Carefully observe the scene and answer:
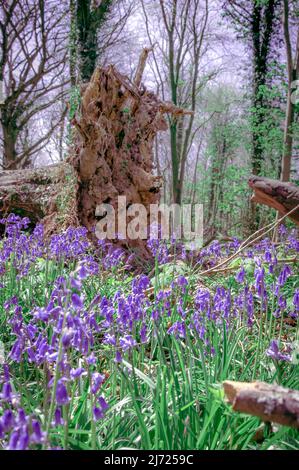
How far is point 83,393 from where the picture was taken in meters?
1.55

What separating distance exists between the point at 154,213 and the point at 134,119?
132 centimetres

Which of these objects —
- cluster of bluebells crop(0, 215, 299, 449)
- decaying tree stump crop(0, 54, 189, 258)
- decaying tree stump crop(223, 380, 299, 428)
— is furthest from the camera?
decaying tree stump crop(0, 54, 189, 258)

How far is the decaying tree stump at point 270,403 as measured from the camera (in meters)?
0.89

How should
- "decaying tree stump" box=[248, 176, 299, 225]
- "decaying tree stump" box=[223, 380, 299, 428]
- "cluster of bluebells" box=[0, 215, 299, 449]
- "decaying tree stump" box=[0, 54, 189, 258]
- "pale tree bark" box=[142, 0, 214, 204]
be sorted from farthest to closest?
"pale tree bark" box=[142, 0, 214, 204] < "decaying tree stump" box=[0, 54, 189, 258] < "decaying tree stump" box=[248, 176, 299, 225] < "cluster of bluebells" box=[0, 215, 299, 449] < "decaying tree stump" box=[223, 380, 299, 428]

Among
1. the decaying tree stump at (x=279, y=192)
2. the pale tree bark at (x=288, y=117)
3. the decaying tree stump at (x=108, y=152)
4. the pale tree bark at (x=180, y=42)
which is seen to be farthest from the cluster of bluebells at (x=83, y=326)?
the pale tree bark at (x=180, y=42)

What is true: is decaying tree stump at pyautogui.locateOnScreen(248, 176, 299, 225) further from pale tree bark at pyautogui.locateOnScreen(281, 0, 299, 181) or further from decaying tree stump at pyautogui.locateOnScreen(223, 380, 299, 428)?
pale tree bark at pyautogui.locateOnScreen(281, 0, 299, 181)

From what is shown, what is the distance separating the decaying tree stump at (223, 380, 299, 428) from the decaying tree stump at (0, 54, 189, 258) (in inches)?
179

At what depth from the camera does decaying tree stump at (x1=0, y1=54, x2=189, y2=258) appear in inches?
209

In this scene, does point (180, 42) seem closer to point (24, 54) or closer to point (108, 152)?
point (24, 54)

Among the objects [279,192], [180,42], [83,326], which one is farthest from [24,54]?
[83,326]

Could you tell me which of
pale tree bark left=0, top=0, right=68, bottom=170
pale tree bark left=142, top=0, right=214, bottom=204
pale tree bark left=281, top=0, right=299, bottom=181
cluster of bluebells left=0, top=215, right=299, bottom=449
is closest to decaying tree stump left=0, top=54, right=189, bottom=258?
cluster of bluebells left=0, top=215, right=299, bottom=449

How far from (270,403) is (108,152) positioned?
4943mm

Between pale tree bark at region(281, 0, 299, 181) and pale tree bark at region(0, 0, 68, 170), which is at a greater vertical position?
pale tree bark at region(0, 0, 68, 170)

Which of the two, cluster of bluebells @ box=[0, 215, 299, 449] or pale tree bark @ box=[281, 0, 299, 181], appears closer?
cluster of bluebells @ box=[0, 215, 299, 449]
